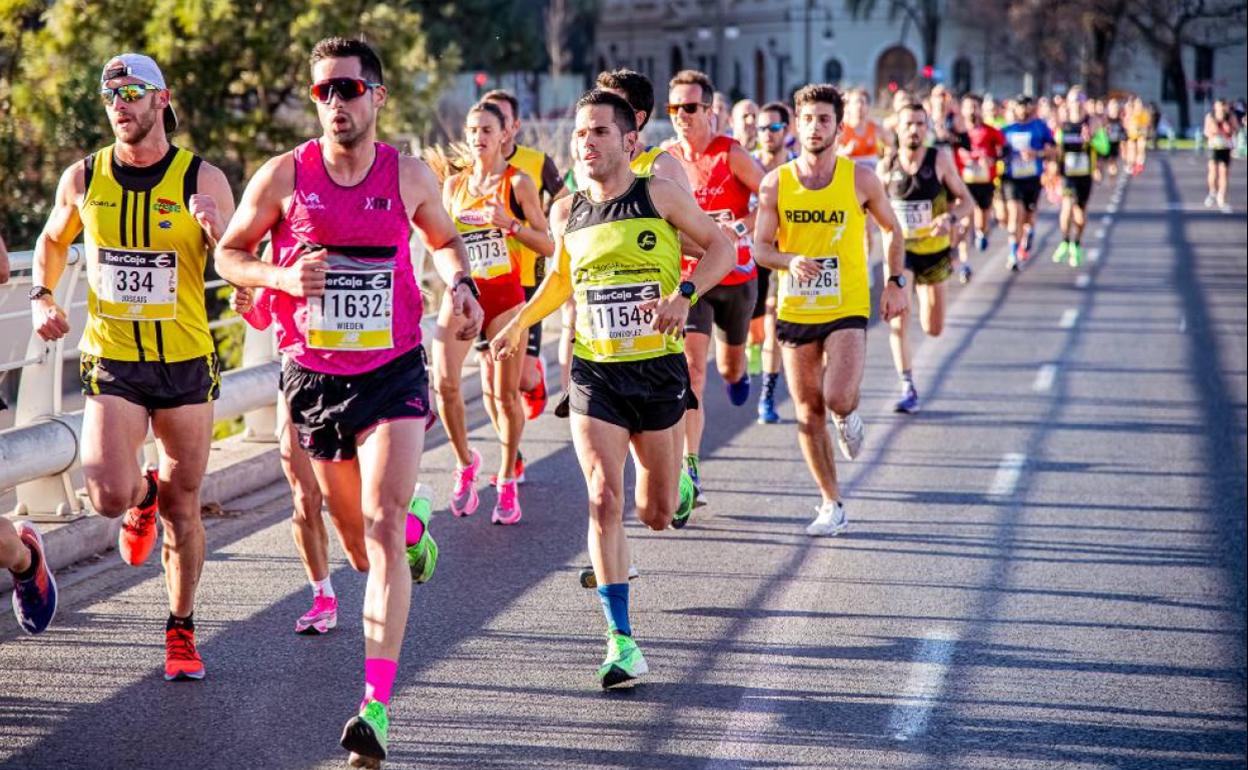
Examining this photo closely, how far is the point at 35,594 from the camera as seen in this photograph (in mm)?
6363

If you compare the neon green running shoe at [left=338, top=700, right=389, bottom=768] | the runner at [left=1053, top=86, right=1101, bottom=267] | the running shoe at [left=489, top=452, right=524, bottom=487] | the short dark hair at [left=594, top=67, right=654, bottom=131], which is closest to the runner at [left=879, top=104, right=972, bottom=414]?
the running shoe at [left=489, top=452, right=524, bottom=487]

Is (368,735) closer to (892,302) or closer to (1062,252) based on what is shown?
(892,302)

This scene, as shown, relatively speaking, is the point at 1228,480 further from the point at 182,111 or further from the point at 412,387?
the point at 182,111

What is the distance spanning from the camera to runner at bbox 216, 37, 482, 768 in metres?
5.58

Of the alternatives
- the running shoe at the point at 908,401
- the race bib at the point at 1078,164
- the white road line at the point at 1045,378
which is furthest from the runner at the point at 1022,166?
the running shoe at the point at 908,401

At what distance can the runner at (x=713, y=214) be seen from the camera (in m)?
9.32

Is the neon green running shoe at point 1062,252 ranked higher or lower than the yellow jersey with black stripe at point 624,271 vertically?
lower

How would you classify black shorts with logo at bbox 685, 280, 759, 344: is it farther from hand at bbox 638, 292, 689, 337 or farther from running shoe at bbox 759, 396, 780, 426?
hand at bbox 638, 292, 689, 337

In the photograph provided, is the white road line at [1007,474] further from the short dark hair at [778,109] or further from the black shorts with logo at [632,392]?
the black shorts with logo at [632,392]

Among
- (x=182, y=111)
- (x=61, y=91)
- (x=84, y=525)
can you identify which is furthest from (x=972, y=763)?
(x=182, y=111)

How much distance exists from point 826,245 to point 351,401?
365cm

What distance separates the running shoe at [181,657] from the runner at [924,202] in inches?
297

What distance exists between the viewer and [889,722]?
237 inches

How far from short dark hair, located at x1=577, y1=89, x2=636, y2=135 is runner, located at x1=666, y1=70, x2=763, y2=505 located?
2482 mm
